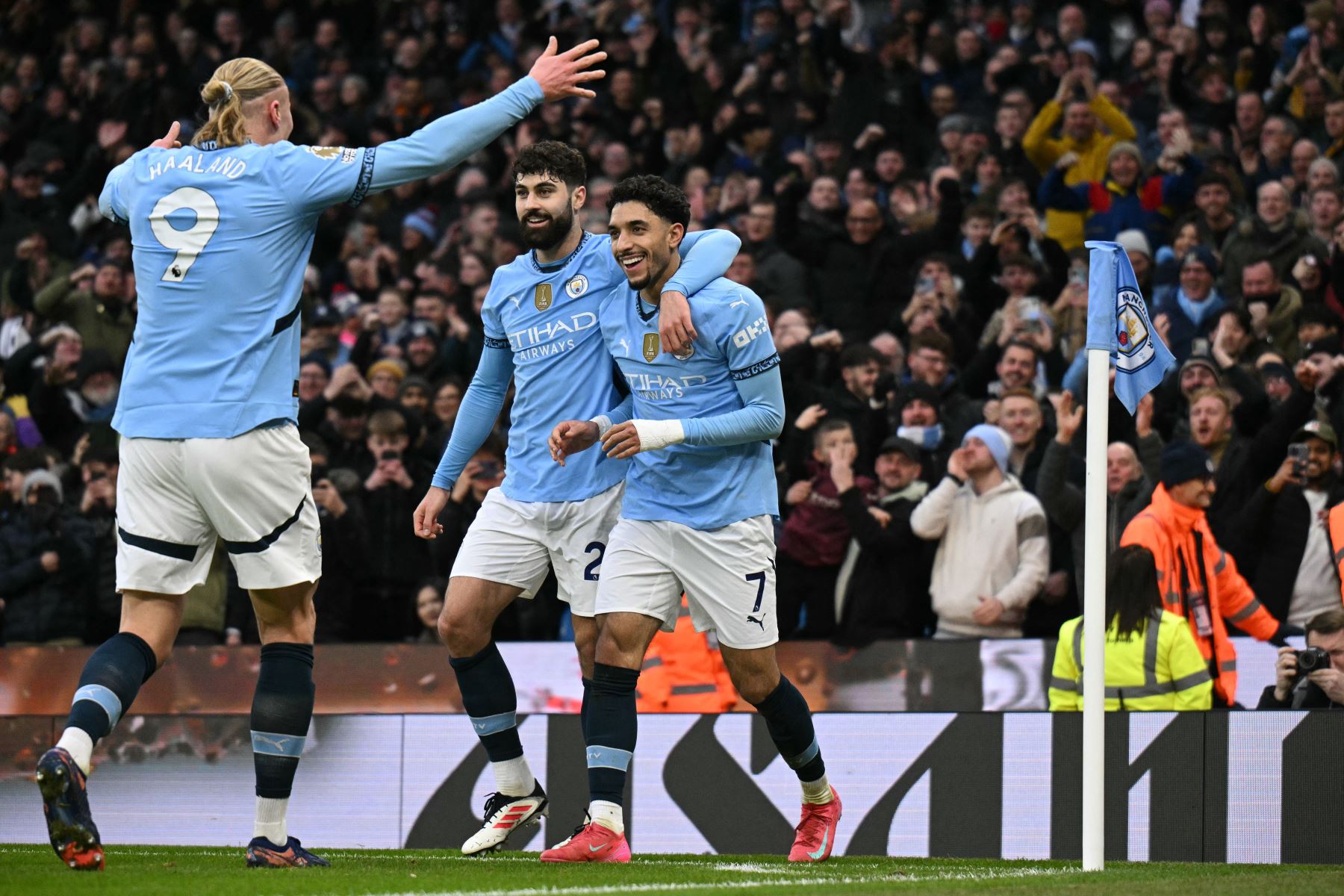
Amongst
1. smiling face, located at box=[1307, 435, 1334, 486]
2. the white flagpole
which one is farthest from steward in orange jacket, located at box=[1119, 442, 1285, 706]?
the white flagpole

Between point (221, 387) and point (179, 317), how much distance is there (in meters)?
0.28

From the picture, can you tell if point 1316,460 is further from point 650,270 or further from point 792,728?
point 650,270

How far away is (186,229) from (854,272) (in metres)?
8.05

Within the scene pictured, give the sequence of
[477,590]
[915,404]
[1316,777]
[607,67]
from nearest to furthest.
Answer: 1. [477,590]
2. [1316,777]
3. [915,404]
4. [607,67]

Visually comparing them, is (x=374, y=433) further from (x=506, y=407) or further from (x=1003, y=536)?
(x=1003, y=536)

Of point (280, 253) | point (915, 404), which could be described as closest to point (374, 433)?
point (915, 404)

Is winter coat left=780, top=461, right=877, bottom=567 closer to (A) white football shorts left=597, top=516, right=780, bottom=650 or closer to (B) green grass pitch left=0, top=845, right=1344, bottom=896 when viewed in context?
(B) green grass pitch left=0, top=845, right=1344, bottom=896

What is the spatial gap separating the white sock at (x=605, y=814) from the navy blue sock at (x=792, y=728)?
0.71 meters

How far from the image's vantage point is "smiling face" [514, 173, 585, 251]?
279 inches

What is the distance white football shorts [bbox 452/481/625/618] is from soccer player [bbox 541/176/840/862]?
0.29 metres

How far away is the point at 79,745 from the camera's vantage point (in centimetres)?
552

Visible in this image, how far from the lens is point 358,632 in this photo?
11.8 meters

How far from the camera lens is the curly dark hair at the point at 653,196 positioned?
21.9 feet

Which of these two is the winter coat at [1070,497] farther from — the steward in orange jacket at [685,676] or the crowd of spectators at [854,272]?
the steward in orange jacket at [685,676]
